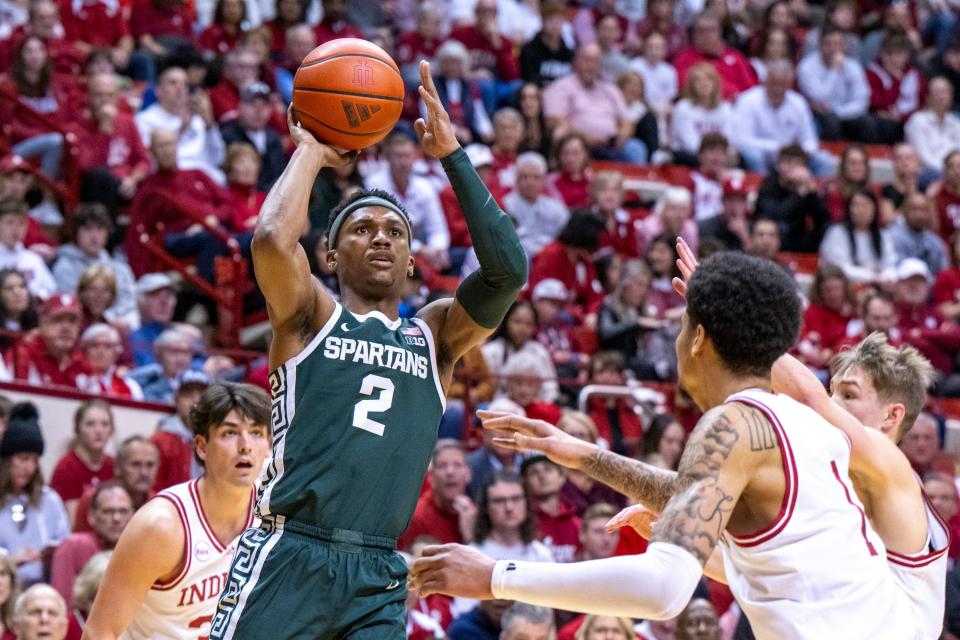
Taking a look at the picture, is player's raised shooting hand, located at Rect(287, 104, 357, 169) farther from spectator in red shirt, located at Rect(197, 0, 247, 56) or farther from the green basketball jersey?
spectator in red shirt, located at Rect(197, 0, 247, 56)

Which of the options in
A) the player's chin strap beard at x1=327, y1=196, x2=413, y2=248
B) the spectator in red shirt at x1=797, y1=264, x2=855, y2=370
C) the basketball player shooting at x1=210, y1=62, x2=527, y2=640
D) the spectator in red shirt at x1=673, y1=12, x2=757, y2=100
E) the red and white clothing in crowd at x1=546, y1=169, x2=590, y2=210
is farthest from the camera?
the spectator in red shirt at x1=673, y1=12, x2=757, y2=100

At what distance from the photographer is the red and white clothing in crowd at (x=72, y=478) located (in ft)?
31.4

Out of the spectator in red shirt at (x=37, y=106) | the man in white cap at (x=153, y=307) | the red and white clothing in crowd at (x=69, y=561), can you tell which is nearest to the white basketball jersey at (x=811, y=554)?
the red and white clothing in crowd at (x=69, y=561)

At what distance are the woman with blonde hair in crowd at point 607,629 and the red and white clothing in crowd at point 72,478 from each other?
11.2 ft

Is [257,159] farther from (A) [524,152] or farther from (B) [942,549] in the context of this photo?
(B) [942,549]

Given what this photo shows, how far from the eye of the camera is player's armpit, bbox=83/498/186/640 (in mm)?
5320

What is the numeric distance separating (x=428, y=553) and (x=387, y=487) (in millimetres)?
575

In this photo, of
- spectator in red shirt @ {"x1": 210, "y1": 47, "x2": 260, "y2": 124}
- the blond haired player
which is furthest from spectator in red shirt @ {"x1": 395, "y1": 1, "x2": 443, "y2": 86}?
the blond haired player

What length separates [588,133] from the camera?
51.2ft

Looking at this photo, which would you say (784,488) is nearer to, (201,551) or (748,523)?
(748,523)

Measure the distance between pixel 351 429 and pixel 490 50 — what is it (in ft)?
38.6

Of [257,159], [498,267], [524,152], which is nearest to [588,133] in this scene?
[524,152]

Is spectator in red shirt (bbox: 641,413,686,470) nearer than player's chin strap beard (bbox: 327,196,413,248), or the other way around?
player's chin strap beard (bbox: 327,196,413,248)

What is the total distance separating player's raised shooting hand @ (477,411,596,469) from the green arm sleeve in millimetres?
397
